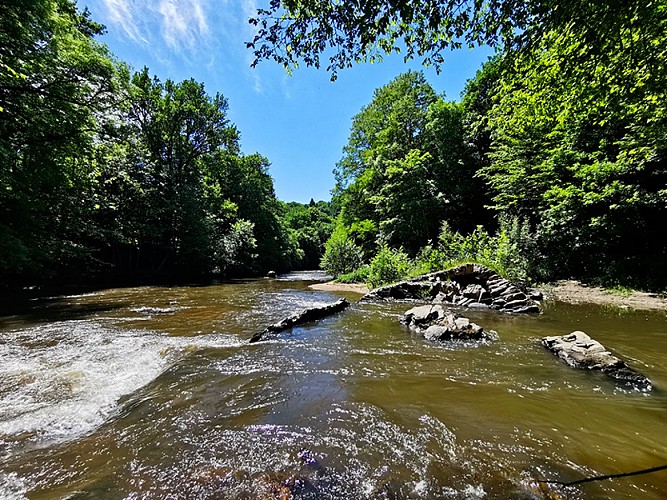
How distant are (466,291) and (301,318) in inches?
254

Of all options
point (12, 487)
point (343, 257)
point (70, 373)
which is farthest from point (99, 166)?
point (12, 487)

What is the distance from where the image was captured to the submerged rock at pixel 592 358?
3.92 m

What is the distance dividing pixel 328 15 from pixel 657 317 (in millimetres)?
10223

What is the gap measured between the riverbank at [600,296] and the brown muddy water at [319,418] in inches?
141

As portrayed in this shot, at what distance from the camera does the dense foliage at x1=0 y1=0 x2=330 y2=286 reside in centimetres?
1177

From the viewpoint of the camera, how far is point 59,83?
12.8 m

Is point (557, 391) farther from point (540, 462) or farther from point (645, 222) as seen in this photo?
point (645, 222)

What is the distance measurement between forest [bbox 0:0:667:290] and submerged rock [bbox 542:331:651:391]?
448cm

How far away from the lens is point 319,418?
3.18 meters

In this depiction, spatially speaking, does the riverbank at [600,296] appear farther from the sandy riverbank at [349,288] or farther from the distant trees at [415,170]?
the distant trees at [415,170]

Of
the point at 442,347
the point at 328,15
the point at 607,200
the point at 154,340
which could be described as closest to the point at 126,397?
the point at 154,340

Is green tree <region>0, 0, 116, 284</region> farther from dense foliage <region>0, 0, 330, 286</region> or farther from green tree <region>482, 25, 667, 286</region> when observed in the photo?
green tree <region>482, 25, 667, 286</region>

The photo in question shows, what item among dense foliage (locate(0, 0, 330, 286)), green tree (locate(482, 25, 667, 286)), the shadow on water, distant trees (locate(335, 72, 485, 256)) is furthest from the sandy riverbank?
dense foliage (locate(0, 0, 330, 286))

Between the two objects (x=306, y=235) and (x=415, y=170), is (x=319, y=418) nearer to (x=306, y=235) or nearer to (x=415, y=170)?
(x=415, y=170)
